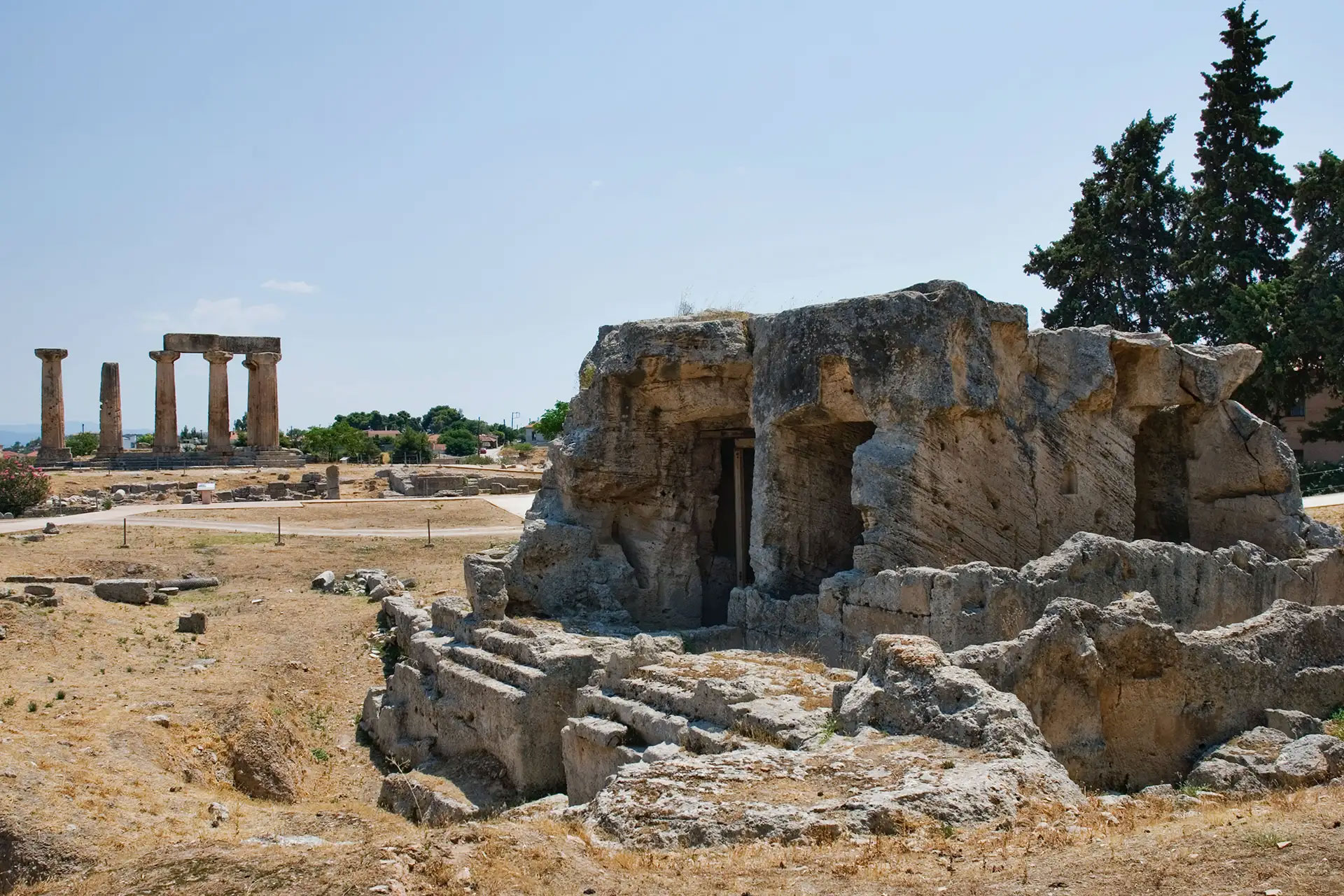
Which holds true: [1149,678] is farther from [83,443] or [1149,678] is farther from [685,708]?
[83,443]

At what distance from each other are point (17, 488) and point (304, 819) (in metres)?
22.4

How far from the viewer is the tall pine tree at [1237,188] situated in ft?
86.5

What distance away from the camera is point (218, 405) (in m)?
45.7

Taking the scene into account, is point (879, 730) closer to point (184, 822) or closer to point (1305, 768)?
point (1305, 768)

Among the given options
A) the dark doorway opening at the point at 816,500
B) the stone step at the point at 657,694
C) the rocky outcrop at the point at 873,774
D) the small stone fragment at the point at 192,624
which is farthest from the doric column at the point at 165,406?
the rocky outcrop at the point at 873,774

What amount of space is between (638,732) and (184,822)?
330 cm

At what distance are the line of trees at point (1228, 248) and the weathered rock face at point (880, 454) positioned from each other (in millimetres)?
12715

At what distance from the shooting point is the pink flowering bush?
89.0 feet

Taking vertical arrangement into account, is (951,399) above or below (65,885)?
above

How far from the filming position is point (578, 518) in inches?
563

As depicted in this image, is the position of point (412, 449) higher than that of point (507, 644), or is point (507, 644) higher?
point (412, 449)

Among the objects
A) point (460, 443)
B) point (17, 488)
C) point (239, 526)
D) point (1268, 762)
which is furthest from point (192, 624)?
point (460, 443)

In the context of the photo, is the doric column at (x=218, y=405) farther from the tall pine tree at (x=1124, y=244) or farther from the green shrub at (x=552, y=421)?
the tall pine tree at (x=1124, y=244)

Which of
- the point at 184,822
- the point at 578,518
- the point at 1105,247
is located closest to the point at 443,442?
the point at 1105,247
